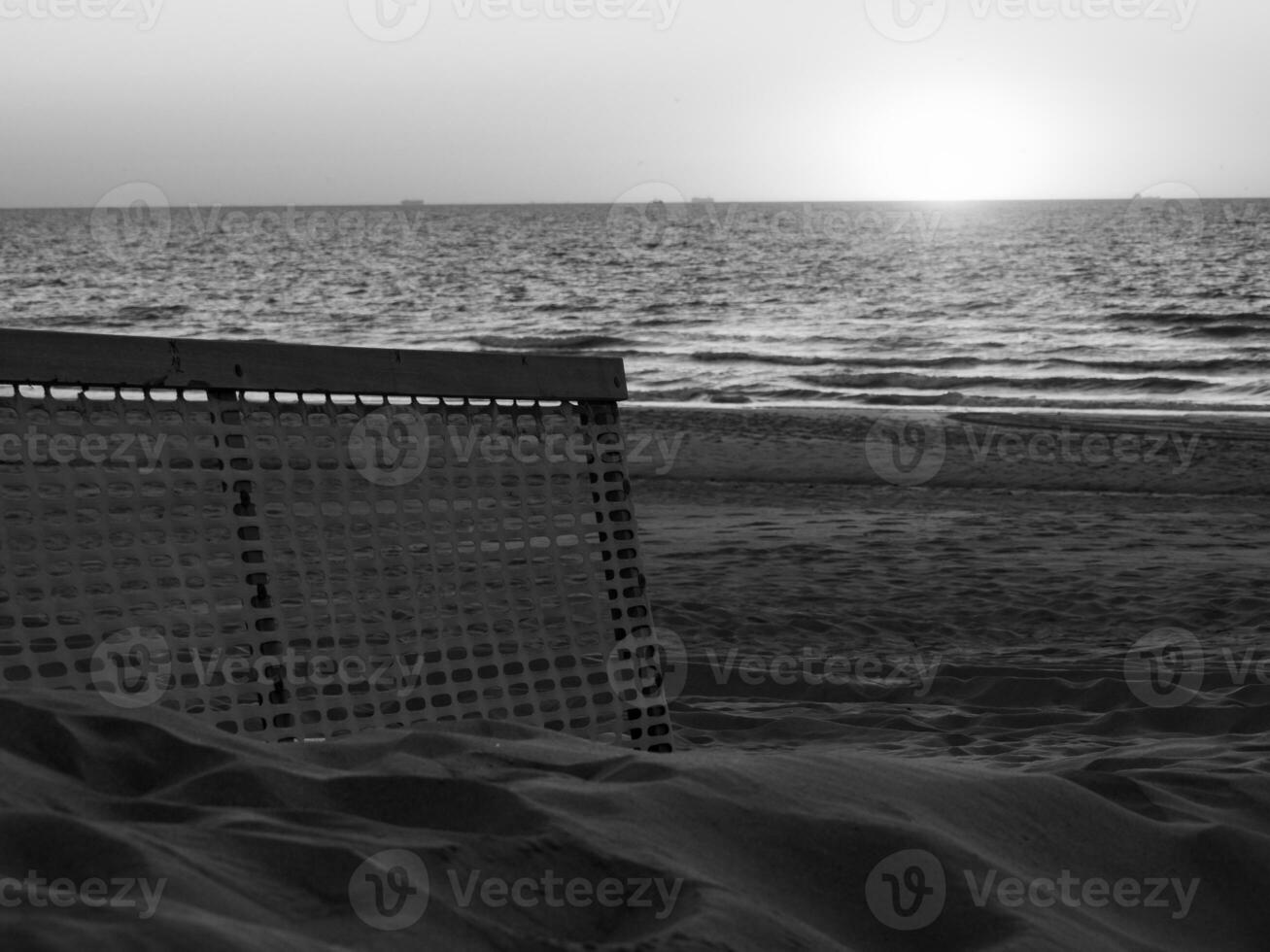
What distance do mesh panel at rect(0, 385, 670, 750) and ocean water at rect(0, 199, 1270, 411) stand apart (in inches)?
659

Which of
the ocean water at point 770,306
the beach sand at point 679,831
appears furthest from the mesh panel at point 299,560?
the ocean water at point 770,306

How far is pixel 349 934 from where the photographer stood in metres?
1.75

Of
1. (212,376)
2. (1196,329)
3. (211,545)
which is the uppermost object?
(212,376)

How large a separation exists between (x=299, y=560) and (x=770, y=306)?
3532 cm

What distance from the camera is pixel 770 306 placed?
37562mm

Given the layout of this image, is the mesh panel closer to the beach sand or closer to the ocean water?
the beach sand

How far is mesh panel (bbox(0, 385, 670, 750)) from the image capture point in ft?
8.80

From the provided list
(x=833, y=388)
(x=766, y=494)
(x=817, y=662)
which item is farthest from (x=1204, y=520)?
(x=833, y=388)

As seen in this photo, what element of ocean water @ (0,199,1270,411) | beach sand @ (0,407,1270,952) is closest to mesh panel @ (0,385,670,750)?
beach sand @ (0,407,1270,952)

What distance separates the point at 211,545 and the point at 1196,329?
3058 centimetres

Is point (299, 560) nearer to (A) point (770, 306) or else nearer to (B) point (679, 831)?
(B) point (679, 831)

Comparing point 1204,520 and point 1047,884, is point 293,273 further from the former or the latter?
point 1047,884

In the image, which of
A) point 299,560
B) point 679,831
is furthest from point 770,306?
point 679,831

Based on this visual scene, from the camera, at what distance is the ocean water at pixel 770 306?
2278cm
